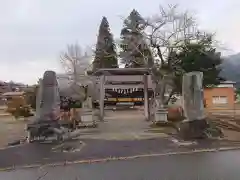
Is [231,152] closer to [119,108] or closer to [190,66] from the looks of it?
[190,66]

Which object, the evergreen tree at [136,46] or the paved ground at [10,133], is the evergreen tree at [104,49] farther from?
the paved ground at [10,133]

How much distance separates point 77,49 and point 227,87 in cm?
2594

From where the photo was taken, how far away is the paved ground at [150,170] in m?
7.43

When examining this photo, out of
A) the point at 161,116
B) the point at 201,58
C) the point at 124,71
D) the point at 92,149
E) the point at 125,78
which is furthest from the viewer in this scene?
the point at 201,58

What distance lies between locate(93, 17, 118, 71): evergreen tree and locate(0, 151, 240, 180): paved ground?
26870 mm

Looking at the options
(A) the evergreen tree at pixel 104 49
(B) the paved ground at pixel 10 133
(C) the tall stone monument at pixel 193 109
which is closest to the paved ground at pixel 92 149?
(C) the tall stone monument at pixel 193 109

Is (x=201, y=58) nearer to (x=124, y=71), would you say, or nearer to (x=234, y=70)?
(x=124, y=71)

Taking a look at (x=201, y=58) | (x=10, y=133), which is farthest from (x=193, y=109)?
(x=201, y=58)

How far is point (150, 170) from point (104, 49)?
36874 millimetres

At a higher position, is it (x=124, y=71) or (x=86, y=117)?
(x=124, y=71)

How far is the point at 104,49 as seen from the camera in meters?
44.2

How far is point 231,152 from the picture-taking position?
10727mm

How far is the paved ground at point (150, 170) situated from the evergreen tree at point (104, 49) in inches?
1058

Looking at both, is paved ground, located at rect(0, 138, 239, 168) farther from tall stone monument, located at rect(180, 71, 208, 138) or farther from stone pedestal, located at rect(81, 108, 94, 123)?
stone pedestal, located at rect(81, 108, 94, 123)
